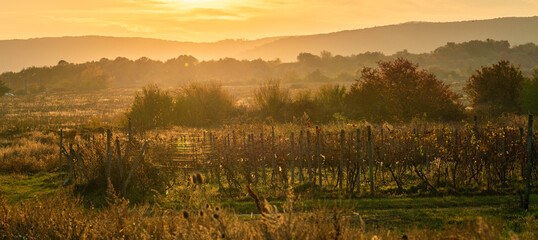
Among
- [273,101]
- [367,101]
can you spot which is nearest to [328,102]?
[367,101]

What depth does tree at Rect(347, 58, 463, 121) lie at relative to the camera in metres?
33.1

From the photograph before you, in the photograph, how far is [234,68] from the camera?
124 m

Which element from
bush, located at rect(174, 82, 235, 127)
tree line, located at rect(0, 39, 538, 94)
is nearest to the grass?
bush, located at rect(174, 82, 235, 127)

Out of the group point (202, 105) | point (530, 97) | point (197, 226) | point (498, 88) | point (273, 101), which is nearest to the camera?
point (197, 226)

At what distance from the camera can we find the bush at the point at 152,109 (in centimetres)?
3638

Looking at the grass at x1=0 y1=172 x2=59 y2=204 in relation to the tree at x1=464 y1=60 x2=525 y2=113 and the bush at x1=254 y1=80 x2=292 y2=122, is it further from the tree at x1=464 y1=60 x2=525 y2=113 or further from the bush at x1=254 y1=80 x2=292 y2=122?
the tree at x1=464 y1=60 x2=525 y2=113

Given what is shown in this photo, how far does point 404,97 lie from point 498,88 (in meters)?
6.02

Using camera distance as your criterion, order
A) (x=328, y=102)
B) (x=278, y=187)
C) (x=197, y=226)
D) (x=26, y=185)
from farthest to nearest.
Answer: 1. (x=328, y=102)
2. (x=26, y=185)
3. (x=278, y=187)
4. (x=197, y=226)

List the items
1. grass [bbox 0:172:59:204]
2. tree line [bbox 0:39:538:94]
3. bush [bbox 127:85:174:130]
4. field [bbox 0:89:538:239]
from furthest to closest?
tree line [bbox 0:39:538:94] → bush [bbox 127:85:174:130] → grass [bbox 0:172:59:204] → field [bbox 0:89:538:239]

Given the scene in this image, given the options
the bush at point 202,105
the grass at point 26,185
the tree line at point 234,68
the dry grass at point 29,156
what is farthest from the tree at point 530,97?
Result: the tree line at point 234,68

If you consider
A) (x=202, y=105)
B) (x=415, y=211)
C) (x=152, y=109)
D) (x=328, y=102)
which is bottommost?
(x=415, y=211)

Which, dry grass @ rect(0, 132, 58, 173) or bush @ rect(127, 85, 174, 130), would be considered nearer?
dry grass @ rect(0, 132, 58, 173)

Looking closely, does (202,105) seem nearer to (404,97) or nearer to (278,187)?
(404,97)

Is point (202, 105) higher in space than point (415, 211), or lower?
higher
